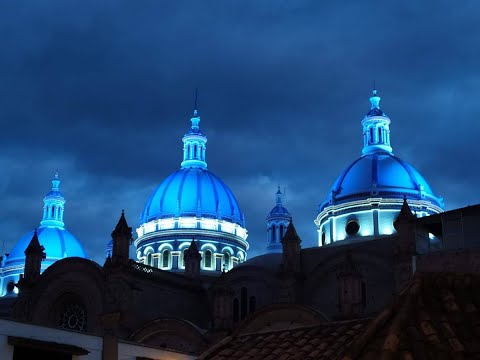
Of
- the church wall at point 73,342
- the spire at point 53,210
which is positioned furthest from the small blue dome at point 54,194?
the church wall at point 73,342

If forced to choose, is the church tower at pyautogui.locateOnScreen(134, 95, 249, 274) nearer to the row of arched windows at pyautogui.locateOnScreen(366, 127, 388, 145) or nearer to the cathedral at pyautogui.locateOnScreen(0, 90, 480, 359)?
the cathedral at pyautogui.locateOnScreen(0, 90, 480, 359)

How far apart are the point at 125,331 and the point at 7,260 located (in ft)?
111

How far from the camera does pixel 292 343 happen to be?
845 centimetres

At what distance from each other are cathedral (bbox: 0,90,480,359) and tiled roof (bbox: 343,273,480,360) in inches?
875

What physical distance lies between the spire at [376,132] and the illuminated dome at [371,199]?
213cm

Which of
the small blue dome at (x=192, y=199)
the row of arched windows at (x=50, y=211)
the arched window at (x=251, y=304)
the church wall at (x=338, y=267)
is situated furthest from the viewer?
the row of arched windows at (x=50, y=211)

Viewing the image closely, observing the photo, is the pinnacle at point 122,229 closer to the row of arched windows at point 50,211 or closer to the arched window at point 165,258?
the arched window at point 165,258

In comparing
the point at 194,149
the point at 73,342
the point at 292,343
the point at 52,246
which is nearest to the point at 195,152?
the point at 194,149

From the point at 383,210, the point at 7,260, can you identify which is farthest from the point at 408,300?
the point at 7,260

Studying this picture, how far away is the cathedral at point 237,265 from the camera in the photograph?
4350 centimetres

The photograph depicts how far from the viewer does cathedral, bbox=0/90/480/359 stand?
143 feet

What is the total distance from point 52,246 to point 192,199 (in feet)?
54.7

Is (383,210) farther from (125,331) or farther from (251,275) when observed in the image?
(125,331)

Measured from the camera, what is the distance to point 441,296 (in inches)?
264
